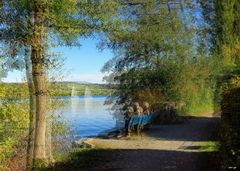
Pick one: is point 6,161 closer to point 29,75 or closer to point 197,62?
point 29,75

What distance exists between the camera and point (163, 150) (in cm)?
1652

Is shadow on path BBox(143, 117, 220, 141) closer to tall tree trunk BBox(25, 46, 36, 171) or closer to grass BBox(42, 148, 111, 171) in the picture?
grass BBox(42, 148, 111, 171)

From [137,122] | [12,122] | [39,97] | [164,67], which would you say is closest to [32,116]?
[39,97]

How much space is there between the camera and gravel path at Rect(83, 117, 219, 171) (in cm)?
1355

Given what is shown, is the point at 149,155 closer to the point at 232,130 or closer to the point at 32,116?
the point at 32,116

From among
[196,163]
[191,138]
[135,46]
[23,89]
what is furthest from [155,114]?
[196,163]

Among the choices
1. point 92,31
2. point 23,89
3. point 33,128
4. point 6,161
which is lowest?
point 6,161

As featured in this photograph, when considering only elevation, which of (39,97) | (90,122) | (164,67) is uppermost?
(164,67)

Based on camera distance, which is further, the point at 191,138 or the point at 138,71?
the point at 138,71

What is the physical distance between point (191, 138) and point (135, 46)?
8927 millimetres

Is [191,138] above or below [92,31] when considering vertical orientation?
below

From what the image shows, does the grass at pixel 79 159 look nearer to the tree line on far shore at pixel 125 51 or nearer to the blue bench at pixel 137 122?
the tree line on far shore at pixel 125 51

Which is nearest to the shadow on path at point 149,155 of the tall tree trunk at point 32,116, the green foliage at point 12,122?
the tall tree trunk at point 32,116

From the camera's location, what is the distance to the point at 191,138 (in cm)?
1984
